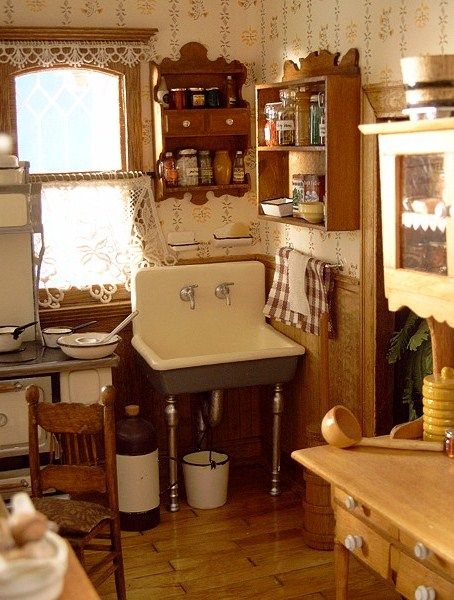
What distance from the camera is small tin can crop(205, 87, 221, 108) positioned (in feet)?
15.3

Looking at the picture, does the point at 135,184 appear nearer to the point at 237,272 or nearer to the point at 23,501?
the point at 237,272

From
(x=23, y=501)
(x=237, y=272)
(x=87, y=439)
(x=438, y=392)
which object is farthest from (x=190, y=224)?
(x=23, y=501)

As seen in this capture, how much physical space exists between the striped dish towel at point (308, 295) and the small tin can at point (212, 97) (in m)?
0.81

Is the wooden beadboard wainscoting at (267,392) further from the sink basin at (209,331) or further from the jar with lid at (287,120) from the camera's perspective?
the jar with lid at (287,120)

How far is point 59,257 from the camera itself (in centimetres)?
→ 457

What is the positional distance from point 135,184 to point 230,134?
545 millimetres

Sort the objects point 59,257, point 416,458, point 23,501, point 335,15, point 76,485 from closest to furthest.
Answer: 1. point 23,501
2. point 416,458
3. point 76,485
4. point 335,15
5. point 59,257

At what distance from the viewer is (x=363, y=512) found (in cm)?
271

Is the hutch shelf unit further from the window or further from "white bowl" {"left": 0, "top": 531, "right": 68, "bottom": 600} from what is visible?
"white bowl" {"left": 0, "top": 531, "right": 68, "bottom": 600}

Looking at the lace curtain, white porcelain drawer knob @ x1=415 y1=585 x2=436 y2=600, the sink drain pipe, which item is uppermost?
the lace curtain

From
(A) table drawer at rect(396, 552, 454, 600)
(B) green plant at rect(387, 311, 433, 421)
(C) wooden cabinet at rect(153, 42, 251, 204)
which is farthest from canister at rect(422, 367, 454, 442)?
(C) wooden cabinet at rect(153, 42, 251, 204)

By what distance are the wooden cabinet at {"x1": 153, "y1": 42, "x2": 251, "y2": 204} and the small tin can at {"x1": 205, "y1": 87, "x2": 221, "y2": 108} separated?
2cm

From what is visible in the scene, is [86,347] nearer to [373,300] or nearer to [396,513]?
[373,300]

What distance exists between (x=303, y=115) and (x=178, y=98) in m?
0.79
